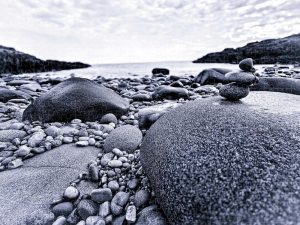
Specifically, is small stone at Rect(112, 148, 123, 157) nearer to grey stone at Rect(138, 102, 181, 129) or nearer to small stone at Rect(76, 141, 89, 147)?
small stone at Rect(76, 141, 89, 147)

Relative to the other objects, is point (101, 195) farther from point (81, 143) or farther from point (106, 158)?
point (81, 143)

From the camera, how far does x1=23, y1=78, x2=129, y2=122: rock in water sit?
3.79m

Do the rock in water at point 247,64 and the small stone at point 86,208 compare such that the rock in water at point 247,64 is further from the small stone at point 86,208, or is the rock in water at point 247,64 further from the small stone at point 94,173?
the small stone at point 86,208

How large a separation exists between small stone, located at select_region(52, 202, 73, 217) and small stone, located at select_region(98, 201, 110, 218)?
24cm

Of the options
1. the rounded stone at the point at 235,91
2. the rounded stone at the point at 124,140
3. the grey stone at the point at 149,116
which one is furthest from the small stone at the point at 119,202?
the grey stone at the point at 149,116

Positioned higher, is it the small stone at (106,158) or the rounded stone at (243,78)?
the rounded stone at (243,78)

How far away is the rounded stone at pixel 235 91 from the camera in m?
2.29

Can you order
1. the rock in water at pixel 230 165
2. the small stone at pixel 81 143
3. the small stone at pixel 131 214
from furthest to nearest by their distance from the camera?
the small stone at pixel 81 143, the small stone at pixel 131 214, the rock in water at pixel 230 165

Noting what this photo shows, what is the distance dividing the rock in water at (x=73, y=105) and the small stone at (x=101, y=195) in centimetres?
215

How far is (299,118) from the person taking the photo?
5.65ft

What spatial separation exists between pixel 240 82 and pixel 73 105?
8.97 ft

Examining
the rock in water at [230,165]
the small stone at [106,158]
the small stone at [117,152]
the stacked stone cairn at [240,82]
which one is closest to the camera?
the rock in water at [230,165]

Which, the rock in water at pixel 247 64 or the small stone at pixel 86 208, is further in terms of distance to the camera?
the rock in water at pixel 247 64

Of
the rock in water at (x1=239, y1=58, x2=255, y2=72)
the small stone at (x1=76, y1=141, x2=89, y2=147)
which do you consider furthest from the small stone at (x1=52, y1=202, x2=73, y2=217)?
the rock in water at (x1=239, y1=58, x2=255, y2=72)
